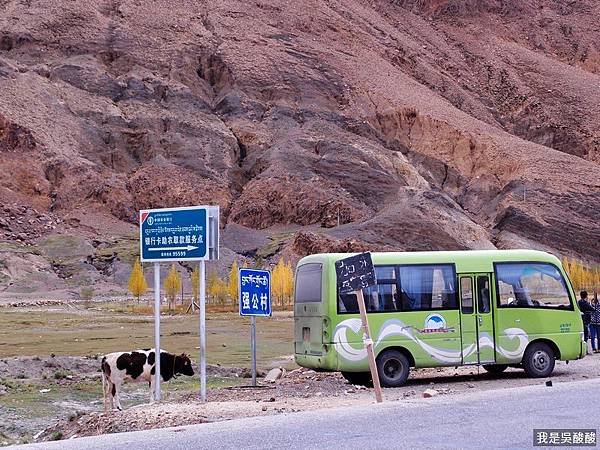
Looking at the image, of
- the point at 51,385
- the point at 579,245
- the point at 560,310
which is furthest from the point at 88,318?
the point at 579,245

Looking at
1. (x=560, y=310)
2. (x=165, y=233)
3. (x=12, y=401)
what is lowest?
(x=12, y=401)

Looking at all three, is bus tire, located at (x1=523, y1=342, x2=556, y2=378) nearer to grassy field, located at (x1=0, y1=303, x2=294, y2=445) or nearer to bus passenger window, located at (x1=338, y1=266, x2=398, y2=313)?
bus passenger window, located at (x1=338, y1=266, x2=398, y2=313)

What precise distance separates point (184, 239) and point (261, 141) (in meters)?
123

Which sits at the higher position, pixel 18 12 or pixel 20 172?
pixel 18 12

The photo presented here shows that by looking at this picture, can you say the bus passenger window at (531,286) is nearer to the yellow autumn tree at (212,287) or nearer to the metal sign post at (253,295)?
the metal sign post at (253,295)

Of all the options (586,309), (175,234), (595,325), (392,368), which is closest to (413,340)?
(392,368)

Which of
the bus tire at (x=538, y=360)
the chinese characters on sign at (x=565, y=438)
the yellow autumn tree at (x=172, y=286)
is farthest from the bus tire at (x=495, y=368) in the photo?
the yellow autumn tree at (x=172, y=286)

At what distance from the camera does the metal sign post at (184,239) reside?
56.1 ft

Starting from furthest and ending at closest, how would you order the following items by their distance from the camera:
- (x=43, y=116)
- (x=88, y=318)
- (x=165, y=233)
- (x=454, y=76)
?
1. (x=454, y=76)
2. (x=43, y=116)
3. (x=88, y=318)
4. (x=165, y=233)

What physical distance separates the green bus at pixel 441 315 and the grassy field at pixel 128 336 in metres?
9.48

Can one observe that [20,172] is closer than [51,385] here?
No

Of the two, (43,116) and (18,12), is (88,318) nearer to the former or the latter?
(43,116)

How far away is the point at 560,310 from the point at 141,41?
469 ft

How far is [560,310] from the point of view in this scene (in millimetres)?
21047
